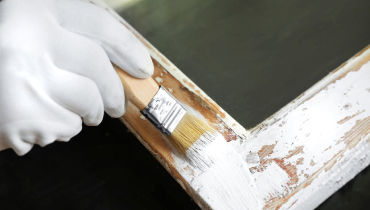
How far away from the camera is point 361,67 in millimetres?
843

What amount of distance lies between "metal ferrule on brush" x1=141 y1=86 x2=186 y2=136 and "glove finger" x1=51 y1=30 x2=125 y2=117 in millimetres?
99

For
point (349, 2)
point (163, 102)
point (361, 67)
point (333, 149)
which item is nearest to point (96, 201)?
point (163, 102)

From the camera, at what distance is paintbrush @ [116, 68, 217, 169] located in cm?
73

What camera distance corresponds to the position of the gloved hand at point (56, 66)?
1.79 ft

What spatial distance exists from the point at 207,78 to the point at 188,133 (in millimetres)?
388

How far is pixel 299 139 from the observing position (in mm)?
763

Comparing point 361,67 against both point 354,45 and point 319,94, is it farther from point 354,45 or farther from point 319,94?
point 354,45

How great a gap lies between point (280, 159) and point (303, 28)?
656 mm

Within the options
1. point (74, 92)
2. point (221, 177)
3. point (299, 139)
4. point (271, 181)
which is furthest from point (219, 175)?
point (74, 92)

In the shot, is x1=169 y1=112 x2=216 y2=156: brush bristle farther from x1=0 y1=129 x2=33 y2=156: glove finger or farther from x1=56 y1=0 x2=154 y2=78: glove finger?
x1=0 y1=129 x2=33 y2=156: glove finger

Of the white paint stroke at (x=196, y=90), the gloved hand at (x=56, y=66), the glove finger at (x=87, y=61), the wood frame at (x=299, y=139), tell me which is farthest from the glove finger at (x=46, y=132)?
the white paint stroke at (x=196, y=90)

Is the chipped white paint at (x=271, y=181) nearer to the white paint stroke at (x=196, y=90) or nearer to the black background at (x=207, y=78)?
the white paint stroke at (x=196, y=90)

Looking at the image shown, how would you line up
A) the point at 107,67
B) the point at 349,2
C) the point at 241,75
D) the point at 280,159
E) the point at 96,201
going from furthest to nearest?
the point at 349,2, the point at 241,75, the point at 96,201, the point at 280,159, the point at 107,67

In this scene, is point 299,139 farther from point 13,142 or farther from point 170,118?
point 13,142
